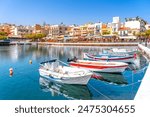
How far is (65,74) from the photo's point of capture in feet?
32.1

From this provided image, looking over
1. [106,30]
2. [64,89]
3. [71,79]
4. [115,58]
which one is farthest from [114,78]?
[106,30]

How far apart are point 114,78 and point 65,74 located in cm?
259

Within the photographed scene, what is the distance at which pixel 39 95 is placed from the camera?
855 centimetres

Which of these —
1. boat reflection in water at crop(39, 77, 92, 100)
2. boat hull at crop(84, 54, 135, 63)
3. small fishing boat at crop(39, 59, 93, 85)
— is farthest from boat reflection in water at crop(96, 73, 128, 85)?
boat hull at crop(84, 54, 135, 63)

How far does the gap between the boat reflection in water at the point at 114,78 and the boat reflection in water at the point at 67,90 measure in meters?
1.66

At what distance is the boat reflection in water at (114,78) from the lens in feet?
34.5

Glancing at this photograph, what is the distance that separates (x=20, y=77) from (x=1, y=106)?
22.0 ft

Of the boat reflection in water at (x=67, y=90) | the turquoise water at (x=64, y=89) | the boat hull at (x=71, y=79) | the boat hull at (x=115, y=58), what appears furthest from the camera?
the boat hull at (x=115, y=58)

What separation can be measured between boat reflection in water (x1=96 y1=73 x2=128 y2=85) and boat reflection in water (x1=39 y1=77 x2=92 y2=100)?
166 cm

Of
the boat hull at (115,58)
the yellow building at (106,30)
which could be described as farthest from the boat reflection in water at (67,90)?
the yellow building at (106,30)

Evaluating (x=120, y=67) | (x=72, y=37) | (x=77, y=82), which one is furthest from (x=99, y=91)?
(x=72, y=37)

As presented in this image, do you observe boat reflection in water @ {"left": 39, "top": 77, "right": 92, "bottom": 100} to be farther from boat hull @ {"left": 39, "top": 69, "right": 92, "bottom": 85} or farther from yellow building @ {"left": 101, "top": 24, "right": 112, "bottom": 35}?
yellow building @ {"left": 101, "top": 24, "right": 112, "bottom": 35}

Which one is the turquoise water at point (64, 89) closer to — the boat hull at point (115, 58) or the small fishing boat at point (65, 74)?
the small fishing boat at point (65, 74)

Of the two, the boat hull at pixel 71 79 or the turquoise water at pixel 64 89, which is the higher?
Result: the boat hull at pixel 71 79
